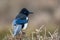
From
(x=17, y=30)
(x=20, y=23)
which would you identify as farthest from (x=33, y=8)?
(x=17, y=30)

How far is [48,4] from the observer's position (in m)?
19.5

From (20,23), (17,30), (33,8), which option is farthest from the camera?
(33,8)

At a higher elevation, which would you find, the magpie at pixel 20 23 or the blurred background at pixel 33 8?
the magpie at pixel 20 23

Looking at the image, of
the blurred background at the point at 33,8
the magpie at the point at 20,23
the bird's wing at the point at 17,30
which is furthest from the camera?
the blurred background at the point at 33,8

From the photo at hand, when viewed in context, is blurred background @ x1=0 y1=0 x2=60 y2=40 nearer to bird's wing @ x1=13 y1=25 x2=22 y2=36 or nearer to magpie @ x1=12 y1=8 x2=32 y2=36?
magpie @ x1=12 y1=8 x2=32 y2=36

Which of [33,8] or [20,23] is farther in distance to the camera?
[33,8]

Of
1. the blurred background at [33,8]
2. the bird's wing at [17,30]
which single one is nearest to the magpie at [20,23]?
→ the bird's wing at [17,30]

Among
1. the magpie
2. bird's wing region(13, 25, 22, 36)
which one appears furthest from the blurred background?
bird's wing region(13, 25, 22, 36)

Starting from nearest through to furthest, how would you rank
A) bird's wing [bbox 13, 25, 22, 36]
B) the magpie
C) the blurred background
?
bird's wing [bbox 13, 25, 22, 36] → the magpie → the blurred background

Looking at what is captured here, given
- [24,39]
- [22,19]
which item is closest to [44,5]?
[22,19]

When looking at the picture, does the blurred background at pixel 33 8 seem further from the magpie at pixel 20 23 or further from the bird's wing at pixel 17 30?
the bird's wing at pixel 17 30

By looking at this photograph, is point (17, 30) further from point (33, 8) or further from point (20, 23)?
point (33, 8)

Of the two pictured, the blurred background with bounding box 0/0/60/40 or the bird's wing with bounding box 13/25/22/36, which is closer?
the bird's wing with bounding box 13/25/22/36

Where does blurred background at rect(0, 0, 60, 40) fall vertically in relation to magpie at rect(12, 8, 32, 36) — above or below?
below
